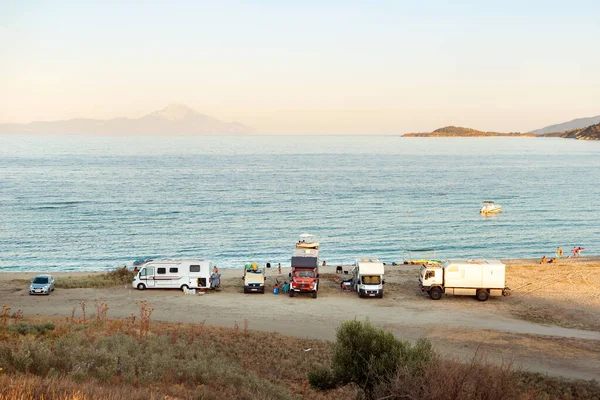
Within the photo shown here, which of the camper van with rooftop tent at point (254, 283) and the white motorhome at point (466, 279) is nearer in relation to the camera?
the white motorhome at point (466, 279)

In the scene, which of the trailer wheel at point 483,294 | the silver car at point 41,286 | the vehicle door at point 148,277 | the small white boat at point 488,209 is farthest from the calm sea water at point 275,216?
the trailer wheel at point 483,294

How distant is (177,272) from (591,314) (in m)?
23.7

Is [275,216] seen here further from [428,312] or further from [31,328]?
[31,328]

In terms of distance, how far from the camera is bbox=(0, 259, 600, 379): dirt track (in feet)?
73.8

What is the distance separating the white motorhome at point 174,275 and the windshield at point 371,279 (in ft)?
31.4

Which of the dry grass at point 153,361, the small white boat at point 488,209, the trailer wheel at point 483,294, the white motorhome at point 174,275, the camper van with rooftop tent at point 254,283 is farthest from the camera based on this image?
the small white boat at point 488,209

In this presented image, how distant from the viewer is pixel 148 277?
3353cm

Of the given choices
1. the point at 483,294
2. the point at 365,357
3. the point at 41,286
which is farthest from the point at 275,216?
the point at 365,357

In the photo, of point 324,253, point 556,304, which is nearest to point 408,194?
point 324,253

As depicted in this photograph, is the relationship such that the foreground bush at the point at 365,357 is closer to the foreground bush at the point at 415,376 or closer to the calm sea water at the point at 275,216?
the foreground bush at the point at 415,376

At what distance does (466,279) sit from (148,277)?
1925 cm

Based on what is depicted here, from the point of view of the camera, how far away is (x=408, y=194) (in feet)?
306

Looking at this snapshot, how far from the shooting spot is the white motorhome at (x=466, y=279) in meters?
31.9

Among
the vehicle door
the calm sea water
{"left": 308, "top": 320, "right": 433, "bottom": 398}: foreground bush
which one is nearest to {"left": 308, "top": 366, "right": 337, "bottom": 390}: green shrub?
{"left": 308, "top": 320, "right": 433, "bottom": 398}: foreground bush
